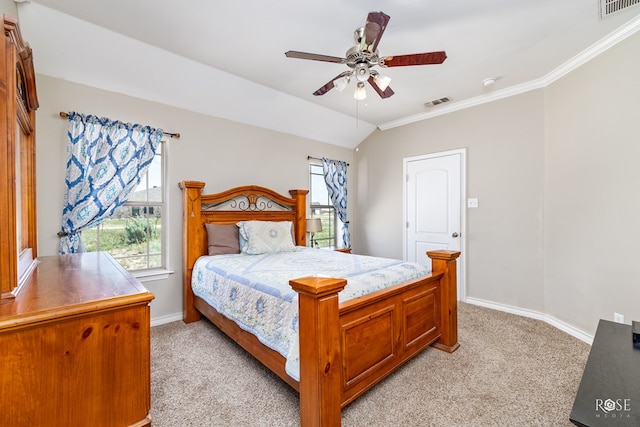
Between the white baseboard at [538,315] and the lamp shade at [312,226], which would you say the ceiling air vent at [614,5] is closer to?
the white baseboard at [538,315]

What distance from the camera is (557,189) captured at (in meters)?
3.11

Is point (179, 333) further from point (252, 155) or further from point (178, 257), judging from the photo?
point (252, 155)

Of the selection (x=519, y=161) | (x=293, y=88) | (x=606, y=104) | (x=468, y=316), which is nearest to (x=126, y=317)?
(x=293, y=88)

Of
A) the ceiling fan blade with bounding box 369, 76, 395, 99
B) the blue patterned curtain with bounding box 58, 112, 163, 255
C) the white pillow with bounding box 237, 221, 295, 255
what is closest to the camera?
the ceiling fan blade with bounding box 369, 76, 395, 99

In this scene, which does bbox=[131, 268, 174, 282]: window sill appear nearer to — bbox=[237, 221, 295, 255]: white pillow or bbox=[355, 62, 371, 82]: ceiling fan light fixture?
bbox=[237, 221, 295, 255]: white pillow

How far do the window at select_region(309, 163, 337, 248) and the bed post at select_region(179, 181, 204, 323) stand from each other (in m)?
1.92

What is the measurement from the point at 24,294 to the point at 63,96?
8.08 ft

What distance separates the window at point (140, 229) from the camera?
9.76 ft

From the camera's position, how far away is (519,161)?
346cm

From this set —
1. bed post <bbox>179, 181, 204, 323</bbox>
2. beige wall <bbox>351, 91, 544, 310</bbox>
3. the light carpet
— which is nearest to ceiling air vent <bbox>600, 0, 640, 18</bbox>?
beige wall <bbox>351, 91, 544, 310</bbox>

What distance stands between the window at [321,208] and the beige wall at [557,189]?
110cm

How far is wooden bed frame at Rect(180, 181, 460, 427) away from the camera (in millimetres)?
1467

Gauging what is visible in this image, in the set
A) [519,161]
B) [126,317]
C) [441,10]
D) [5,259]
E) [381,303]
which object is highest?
[441,10]

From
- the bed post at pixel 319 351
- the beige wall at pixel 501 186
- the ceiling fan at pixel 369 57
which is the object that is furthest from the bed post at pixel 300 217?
the bed post at pixel 319 351
